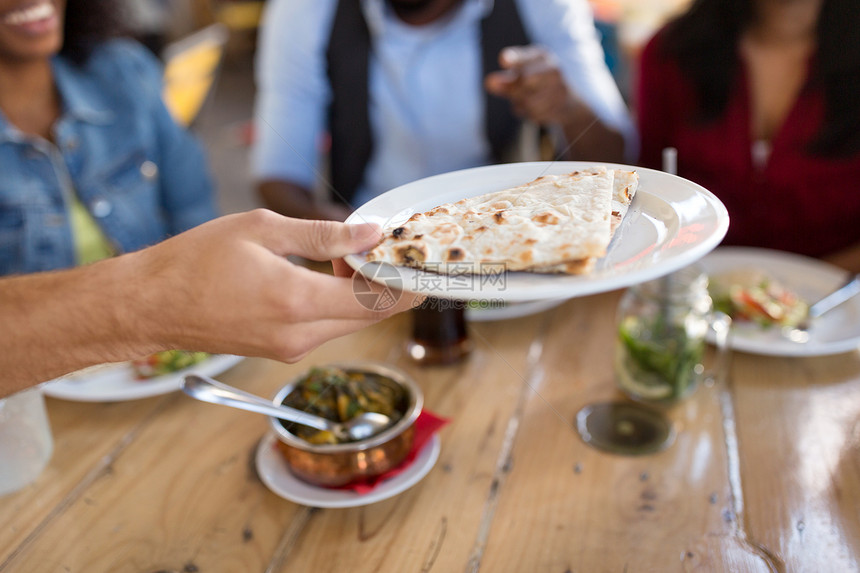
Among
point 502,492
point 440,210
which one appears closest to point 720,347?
point 502,492

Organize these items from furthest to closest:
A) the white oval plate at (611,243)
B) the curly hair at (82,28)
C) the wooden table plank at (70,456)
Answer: the curly hair at (82,28) < the wooden table plank at (70,456) < the white oval plate at (611,243)

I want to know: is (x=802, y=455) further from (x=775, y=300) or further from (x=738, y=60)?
(x=738, y=60)

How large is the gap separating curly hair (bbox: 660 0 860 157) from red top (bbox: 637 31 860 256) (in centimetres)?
3

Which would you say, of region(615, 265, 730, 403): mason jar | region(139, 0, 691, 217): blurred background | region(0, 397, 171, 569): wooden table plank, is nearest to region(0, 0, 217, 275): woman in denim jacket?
region(139, 0, 691, 217): blurred background

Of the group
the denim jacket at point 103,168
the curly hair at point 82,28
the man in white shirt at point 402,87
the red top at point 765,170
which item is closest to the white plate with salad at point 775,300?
the red top at point 765,170

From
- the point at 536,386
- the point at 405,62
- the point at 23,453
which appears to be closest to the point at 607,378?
the point at 536,386

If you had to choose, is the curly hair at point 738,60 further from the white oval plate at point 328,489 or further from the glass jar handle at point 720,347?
the white oval plate at point 328,489

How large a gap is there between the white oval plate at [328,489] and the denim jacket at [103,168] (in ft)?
4.24

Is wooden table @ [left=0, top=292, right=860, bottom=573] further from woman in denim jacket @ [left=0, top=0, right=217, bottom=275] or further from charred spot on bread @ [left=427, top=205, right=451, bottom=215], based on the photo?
woman in denim jacket @ [left=0, top=0, right=217, bottom=275]

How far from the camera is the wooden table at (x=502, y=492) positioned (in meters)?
0.95

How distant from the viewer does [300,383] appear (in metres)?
1.15

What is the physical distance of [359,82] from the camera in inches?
89.1

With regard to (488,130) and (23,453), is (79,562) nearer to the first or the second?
(23,453)

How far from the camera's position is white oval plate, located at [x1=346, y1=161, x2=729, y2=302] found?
0.74 metres
